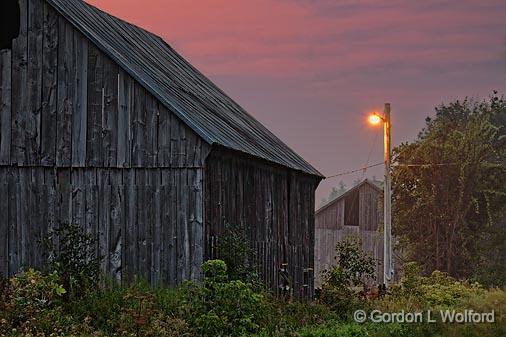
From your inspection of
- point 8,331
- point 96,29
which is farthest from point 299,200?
point 8,331

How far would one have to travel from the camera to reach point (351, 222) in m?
58.9

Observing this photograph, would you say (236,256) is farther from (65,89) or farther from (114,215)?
(65,89)

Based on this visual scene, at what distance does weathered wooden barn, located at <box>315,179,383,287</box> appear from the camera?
5831cm

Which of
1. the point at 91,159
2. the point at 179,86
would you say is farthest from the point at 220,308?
the point at 179,86

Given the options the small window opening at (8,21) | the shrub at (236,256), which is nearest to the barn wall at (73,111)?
the small window opening at (8,21)

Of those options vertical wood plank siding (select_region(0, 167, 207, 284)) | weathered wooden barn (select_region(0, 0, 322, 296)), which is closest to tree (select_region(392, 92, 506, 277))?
weathered wooden barn (select_region(0, 0, 322, 296))

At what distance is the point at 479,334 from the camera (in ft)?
69.1

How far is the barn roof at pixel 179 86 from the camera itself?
2230 centimetres

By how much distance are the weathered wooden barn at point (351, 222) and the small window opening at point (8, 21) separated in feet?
119

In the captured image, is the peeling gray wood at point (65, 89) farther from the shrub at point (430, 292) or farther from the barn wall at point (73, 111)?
the shrub at point (430, 292)

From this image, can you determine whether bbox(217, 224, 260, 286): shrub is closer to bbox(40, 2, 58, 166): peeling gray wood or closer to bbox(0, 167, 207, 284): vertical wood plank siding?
bbox(0, 167, 207, 284): vertical wood plank siding

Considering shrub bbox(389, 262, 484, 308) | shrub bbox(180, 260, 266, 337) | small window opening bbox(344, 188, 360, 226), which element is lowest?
shrub bbox(389, 262, 484, 308)

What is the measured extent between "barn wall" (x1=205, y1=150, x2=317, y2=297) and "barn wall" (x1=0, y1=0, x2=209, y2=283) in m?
0.75

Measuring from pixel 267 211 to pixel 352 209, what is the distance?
32600 mm
